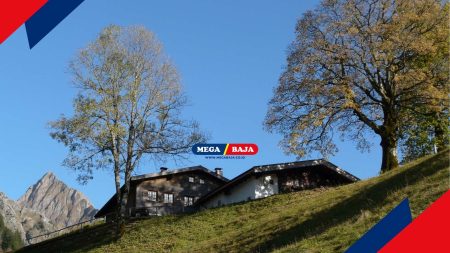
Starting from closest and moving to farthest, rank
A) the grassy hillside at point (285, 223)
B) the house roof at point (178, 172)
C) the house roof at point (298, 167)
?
the grassy hillside at point (285, 223) < the house roof at point (298, 167) < the house roof at point (178, 172)

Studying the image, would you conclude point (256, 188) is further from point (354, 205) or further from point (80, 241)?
point (354, 205)

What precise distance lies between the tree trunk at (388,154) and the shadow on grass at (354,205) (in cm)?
869

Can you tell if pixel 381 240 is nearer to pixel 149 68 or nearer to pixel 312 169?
pixel 149 68

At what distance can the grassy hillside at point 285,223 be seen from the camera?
21891mm

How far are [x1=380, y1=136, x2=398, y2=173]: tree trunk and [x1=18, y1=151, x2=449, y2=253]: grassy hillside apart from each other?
4.94 meters

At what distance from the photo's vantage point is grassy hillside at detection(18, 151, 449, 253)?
21.9 m

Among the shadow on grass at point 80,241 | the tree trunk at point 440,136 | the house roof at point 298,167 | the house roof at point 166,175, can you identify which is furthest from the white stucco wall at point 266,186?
the tree trunk at point 440,136

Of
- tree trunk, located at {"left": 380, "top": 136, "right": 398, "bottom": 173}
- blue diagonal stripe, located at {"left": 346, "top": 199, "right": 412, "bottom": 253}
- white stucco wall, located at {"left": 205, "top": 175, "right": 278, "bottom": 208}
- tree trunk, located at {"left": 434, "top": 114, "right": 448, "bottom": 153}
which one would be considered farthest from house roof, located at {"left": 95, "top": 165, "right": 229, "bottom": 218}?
blue diagonal stripe, located at {"left": 346, "top": 199, "right": 412, "bottom": 253}

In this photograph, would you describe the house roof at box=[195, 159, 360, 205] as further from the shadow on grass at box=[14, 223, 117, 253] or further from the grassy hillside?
the shadow on grass at box=[14, 223, 117, 253]

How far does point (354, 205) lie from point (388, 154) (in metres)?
13.7

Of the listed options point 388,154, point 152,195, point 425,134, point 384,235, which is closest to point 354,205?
point 384,235

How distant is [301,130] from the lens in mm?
40125

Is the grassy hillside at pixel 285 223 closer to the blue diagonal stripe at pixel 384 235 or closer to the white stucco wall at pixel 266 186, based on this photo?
the blue diagonal stripe at pixel 384 235

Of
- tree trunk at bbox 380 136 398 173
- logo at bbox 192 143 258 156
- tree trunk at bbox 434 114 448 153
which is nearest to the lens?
logo at bbox 192 143 258 156
